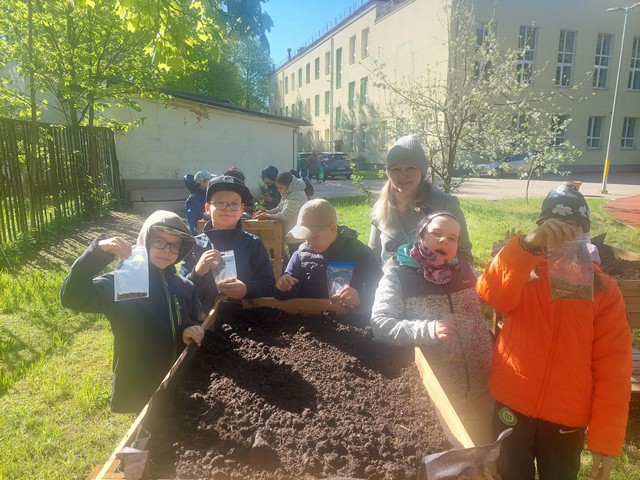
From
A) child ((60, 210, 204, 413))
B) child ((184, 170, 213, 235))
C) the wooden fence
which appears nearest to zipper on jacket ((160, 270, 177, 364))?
child ((60, 210, 204, 413))

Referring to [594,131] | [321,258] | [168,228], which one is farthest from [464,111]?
[594,131]

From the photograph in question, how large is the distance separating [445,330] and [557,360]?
19.9 inches

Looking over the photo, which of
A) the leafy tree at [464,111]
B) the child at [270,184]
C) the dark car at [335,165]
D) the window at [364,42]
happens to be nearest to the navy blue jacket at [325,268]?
the leafy tree at [464,111]

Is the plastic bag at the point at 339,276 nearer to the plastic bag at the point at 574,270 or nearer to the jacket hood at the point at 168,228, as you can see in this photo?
the jacket hood at the point at 168,228

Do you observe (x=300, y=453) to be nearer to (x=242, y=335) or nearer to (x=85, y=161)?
(x=242, y=335)

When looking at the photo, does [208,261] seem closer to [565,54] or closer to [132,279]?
[132,279]

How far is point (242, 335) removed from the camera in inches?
95.2

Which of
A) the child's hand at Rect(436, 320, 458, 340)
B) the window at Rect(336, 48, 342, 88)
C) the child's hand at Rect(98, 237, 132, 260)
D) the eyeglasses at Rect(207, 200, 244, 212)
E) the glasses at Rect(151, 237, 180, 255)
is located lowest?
the child's hand at Rect(436, 320, 458, 340)

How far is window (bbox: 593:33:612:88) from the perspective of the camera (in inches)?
1120

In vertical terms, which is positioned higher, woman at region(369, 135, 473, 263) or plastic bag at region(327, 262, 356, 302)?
woman at region(369, 135, 473, 263)

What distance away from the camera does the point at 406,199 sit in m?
2.99

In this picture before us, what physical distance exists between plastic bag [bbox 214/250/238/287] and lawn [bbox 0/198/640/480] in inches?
57.6

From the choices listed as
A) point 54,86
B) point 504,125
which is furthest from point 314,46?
point 504,125

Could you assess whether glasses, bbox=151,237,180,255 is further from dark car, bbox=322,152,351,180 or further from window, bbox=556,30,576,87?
window, bbox=556,30,576,87
